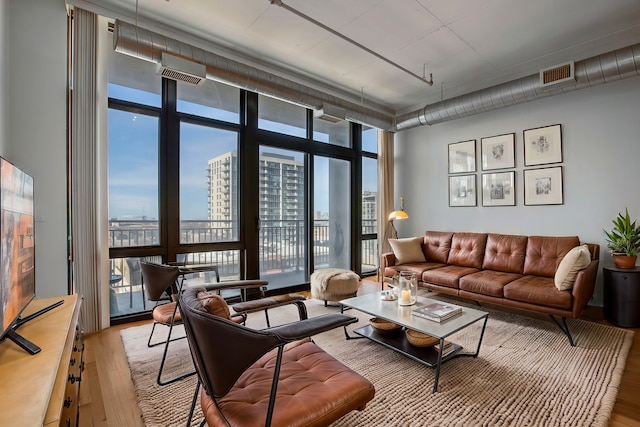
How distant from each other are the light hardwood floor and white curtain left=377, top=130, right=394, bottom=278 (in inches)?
131

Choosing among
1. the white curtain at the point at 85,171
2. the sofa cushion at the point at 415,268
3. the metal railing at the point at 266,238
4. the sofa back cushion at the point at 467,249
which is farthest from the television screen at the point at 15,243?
the sofa back cushion at the point at 467,249

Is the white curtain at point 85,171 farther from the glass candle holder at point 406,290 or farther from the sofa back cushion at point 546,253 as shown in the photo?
the sofa back cushion at point 546,253

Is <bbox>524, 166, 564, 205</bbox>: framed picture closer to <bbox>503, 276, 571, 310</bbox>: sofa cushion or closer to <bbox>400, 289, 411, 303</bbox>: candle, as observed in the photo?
<bbox>503, 276, 571, 310</bbox>: sofa cushion

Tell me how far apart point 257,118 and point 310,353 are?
3.36 m

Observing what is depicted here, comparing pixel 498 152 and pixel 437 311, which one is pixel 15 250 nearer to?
pixel 437 311

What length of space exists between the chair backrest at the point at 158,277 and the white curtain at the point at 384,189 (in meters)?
3.80

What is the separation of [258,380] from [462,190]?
442 centimetres

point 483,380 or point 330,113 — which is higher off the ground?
point 330,113

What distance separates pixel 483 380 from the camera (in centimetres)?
210

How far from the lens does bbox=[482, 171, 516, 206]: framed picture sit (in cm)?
432

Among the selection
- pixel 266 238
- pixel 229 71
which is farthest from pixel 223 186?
pixel 229 71

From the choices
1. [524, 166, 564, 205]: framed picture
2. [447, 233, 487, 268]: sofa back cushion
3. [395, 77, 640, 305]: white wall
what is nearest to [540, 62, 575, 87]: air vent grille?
[395, 77, 640, 305]: white wall

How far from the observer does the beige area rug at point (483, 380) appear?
174 centimetres

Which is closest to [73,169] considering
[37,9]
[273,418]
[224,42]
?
[37,9]
